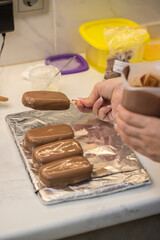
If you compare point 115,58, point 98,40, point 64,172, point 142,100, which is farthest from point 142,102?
point 98,40

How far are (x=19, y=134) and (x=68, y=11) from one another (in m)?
0.56

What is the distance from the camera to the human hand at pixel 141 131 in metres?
0.81

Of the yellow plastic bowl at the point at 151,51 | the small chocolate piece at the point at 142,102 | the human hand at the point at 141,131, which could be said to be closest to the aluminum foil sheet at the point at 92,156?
the human hand at the point at 141,131

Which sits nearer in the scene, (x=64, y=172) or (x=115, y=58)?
(x=64, y=172)

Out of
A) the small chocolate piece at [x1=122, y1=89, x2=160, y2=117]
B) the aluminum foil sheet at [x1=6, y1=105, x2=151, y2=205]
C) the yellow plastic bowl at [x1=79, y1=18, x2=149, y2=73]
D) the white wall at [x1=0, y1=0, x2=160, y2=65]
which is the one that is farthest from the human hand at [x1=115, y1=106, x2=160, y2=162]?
the white wall at [x1=0, y1=0, x2=160, y2=65]

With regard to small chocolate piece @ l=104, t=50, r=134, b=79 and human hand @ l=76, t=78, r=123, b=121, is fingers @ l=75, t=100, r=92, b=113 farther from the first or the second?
small chocolate piece @ l=104, t=50, r=134, b=79

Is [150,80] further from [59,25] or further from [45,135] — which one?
[59,25]

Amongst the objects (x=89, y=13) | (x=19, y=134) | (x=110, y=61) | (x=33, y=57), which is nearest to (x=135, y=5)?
(x=89, y=13)

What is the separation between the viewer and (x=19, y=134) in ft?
3.66

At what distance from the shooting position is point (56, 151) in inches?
39.3

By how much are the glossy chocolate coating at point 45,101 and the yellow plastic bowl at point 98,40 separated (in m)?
0.33

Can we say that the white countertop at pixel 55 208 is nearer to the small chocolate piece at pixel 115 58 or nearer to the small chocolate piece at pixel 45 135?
the small chocolate piece at pixel 45 135

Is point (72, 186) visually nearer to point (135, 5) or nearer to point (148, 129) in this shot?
point (148, 129)

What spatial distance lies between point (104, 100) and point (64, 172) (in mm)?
333
